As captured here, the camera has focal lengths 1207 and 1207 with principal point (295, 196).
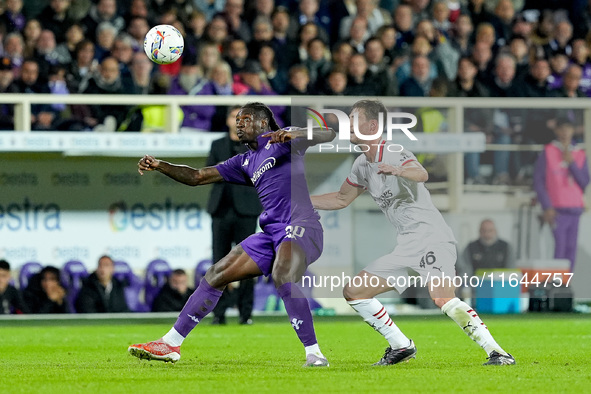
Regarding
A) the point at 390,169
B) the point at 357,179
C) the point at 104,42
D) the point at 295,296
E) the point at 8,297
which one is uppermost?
the point at 104,42

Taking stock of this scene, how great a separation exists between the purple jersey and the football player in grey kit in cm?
35

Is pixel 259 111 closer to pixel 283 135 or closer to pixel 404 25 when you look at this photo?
pixel 283 135

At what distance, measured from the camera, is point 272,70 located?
1606 cm

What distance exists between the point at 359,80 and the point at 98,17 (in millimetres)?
3589

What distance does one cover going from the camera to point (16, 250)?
49.0 ft

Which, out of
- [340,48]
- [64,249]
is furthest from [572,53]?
[64,249]

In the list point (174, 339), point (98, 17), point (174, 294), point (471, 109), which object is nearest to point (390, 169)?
point (174, 339)

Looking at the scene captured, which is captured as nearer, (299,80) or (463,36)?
(299,80)

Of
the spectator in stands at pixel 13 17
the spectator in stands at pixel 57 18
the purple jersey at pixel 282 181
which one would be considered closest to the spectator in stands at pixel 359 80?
the spectator in stands at pixel 57 18

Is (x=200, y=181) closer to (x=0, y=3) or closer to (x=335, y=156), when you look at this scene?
(x=335, y=156)

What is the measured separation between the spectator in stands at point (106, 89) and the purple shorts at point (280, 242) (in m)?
6.73

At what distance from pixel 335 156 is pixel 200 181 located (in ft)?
21.4

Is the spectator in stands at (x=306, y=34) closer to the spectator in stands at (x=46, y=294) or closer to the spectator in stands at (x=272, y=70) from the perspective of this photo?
the spectator in stands at (x=272, y=70)

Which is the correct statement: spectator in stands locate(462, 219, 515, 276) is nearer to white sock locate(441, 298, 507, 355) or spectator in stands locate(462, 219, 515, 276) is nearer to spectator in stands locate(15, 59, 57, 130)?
spectator in stands locate(15, 59, 57, 130)
